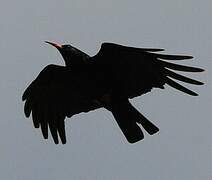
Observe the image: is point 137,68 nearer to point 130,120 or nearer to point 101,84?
point 101,84

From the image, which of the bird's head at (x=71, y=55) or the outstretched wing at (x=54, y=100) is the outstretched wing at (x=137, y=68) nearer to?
the bird's head at (x=71, y=55)

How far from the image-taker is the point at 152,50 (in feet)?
45.9

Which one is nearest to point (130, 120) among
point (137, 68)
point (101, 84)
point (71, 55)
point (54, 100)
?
point (101, 84)

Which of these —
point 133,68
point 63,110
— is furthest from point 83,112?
point 133,68

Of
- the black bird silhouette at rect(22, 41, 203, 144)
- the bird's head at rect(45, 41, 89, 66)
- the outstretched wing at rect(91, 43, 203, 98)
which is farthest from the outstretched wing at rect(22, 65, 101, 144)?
the outstretched wing at rect(91, 43, 203, 98)

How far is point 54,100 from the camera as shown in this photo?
1636 cm

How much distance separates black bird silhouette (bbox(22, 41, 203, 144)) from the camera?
14.3 metres

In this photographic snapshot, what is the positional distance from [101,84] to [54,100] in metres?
1.64

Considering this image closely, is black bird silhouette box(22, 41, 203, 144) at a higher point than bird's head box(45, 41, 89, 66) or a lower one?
lower

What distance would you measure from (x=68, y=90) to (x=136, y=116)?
1439 mm

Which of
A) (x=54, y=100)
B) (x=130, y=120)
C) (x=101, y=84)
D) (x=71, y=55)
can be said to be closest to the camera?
(x=101, y=84)

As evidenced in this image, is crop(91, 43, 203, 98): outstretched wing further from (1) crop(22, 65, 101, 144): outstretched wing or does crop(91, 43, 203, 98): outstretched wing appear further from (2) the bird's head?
(1) crop(22, 65, 101, 144): outstretched wing

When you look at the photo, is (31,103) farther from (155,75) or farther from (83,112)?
(155,75)

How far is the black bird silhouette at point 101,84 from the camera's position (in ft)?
47.1
